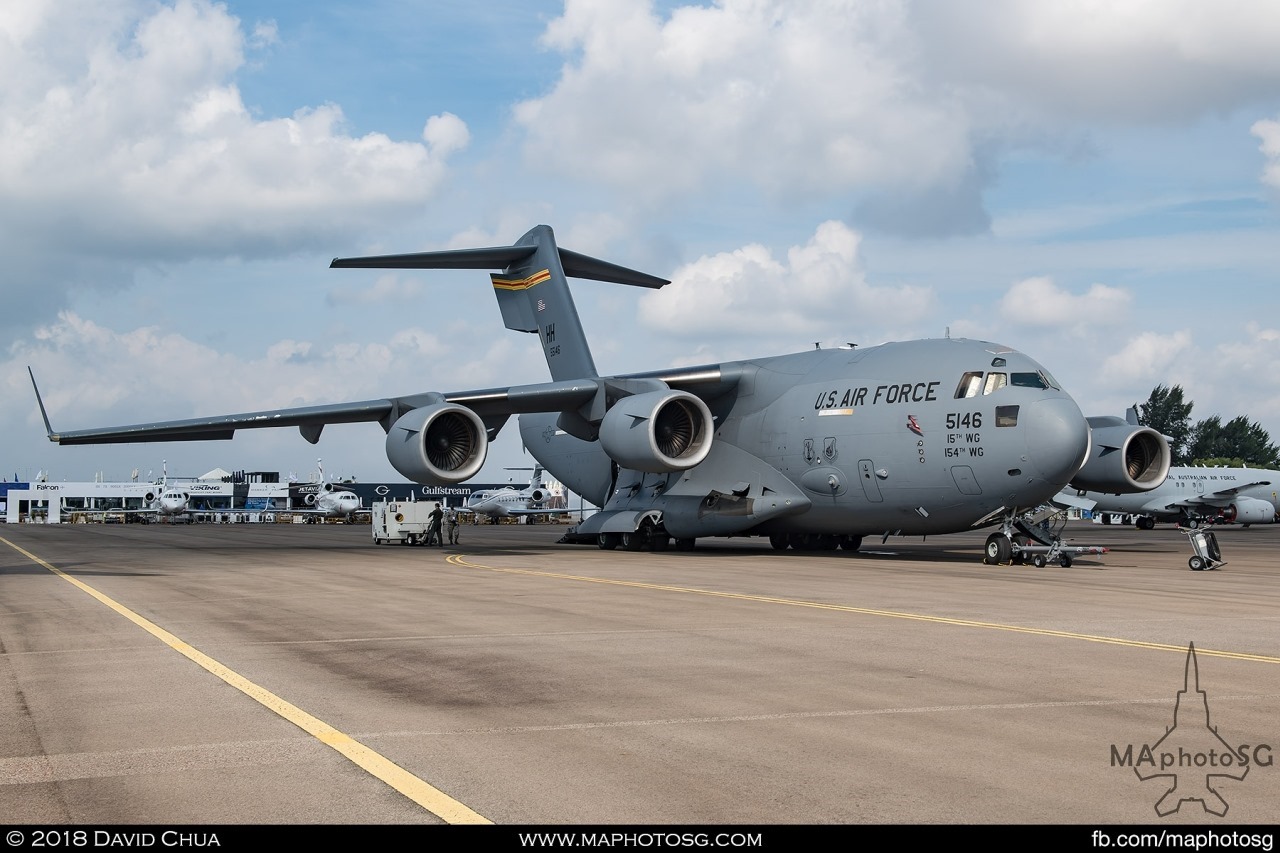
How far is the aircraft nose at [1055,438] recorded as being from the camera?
22.1 m

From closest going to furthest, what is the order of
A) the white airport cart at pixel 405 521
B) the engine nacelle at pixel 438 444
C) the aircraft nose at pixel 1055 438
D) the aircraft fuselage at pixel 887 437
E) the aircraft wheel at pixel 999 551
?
1. the aircraft nose at pixel 1055 438
2. the aircraft fuselage at pixel 887 437
3. the aircraft wheel at pixel 999 551
4. the engine nacelle at pixel 438 444
5. the white airport cart at pixel 405 521

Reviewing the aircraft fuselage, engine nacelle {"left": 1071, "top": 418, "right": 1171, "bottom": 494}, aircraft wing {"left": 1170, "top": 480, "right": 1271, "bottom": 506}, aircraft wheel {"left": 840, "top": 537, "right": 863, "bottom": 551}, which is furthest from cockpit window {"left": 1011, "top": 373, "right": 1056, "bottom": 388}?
aircraft wing {"left": 1170, "top": 480, "right": 1271, "bottom": 506}

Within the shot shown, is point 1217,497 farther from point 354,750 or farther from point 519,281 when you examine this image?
point 354,750

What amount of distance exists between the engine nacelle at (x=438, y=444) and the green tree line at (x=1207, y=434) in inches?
4272

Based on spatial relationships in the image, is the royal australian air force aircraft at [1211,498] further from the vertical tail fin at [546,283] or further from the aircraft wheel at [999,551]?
the aircraft wheel at [999,551]

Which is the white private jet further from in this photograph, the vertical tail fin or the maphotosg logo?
the maphotosg logo

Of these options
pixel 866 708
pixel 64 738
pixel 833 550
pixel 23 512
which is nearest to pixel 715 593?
pixel 866 708

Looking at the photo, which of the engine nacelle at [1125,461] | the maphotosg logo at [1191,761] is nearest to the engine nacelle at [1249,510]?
the engine nacelle at [1125,461]

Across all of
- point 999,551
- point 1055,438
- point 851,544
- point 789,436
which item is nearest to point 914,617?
point 1055,438

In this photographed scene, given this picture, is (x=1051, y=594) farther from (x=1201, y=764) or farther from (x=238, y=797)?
(x=238, y=797)

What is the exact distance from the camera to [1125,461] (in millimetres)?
26891

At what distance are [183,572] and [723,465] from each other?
12457 millimetres

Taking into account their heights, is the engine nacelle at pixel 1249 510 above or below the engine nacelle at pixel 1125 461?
below

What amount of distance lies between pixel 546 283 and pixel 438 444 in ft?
25.3
